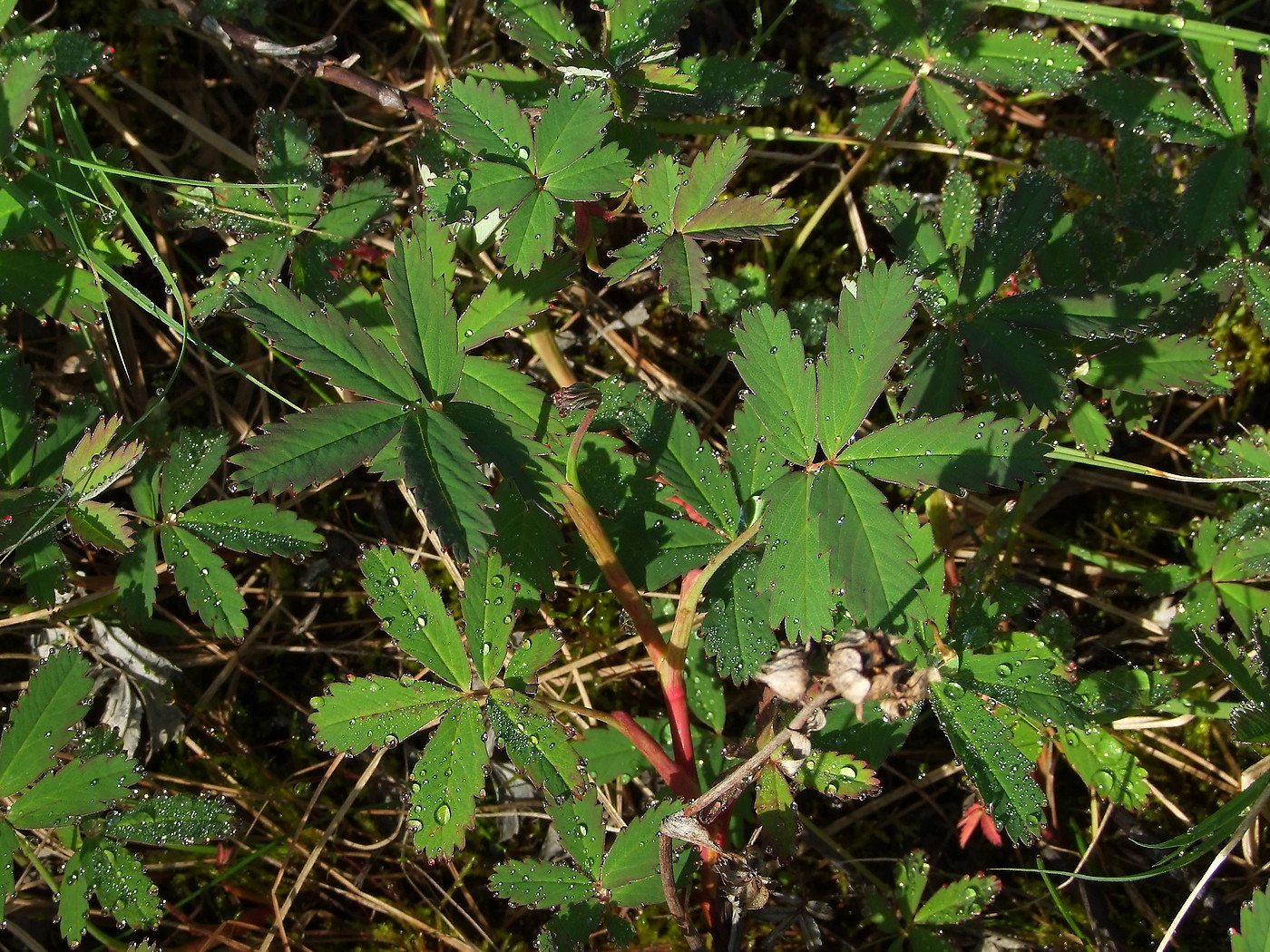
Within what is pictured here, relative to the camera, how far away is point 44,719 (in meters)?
2.49

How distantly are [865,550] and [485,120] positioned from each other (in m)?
1.45

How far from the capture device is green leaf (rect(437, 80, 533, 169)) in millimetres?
2391

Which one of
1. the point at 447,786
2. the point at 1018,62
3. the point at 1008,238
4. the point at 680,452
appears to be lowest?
the point at 447,786

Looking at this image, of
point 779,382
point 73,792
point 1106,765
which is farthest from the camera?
point 1106,765

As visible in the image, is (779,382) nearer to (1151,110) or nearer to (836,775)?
(836,775)

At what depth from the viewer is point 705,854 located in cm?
251

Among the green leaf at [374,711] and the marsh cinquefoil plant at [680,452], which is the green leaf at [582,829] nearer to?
the marsh cinquefoil plant at [680,452]

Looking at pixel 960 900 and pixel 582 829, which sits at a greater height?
pixel 582 829

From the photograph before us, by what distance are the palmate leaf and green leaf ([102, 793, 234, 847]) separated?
201 centimetres

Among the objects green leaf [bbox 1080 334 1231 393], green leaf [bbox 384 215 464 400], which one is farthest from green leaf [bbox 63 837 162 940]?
green leaf [bbox 1080 334 1231 393]

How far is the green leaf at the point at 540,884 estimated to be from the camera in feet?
7.77

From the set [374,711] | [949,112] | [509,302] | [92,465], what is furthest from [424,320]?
[949,112]

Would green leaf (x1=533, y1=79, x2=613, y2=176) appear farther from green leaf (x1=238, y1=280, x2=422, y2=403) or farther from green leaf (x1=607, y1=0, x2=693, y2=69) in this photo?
green leaf (x1=238, y1=280, x2=422, y2=403)

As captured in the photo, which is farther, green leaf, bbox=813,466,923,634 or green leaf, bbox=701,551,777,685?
green leaf, bbox=701,551,777,685
